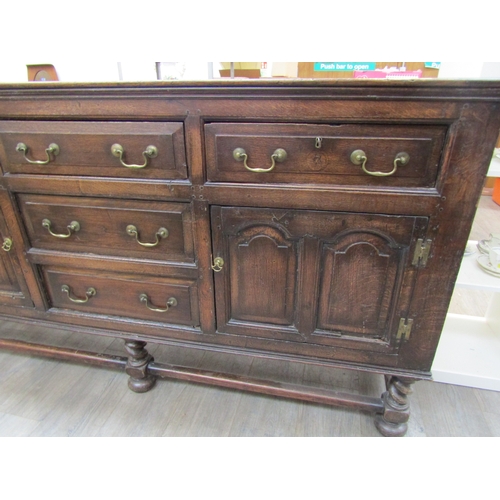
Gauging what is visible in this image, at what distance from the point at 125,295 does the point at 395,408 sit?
82 centimetres


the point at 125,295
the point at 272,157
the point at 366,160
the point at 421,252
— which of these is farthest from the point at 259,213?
the point at 125,295

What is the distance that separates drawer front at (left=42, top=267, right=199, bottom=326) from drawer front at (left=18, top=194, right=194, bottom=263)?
77 millimetres

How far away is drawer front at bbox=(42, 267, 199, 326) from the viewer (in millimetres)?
950

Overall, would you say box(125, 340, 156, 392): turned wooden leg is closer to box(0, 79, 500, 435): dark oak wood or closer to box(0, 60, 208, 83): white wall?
box(0, 79, 500, 435): dark oak wood

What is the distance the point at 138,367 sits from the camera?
44.0 inches

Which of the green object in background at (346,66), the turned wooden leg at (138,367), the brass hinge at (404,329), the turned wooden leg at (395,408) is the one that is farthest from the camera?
the green object in background at (346,66)

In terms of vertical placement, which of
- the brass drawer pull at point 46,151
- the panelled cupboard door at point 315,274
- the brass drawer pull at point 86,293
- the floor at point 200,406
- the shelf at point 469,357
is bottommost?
the floor at point 200,406

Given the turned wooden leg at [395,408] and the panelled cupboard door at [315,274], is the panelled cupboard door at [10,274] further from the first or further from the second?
the turned wooden leg at [395,408]

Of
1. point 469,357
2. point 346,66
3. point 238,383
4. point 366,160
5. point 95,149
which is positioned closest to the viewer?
point 366,160

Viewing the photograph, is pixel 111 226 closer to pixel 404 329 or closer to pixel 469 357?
pixel 404 329

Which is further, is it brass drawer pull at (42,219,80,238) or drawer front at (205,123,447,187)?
brass drawer pull at (42,219,80,238)

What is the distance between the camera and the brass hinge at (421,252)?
75cm

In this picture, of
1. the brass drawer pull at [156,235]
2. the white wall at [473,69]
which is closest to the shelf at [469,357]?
the white wall at [473,69]

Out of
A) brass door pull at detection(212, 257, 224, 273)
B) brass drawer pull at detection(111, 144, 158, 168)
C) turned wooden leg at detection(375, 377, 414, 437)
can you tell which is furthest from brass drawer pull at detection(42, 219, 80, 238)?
turned wooden leg at detection(375, 377, 414, 437)
